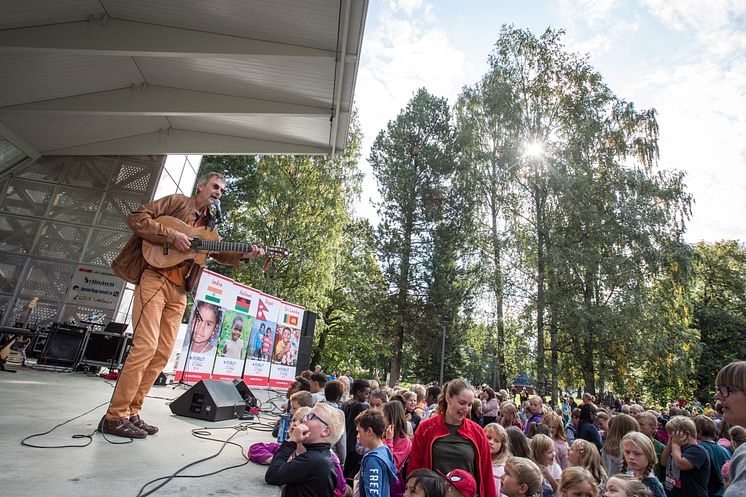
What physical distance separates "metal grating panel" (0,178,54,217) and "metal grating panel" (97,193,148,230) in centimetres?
156

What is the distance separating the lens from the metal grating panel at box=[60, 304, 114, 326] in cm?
1032

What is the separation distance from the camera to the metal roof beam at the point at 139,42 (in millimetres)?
6164

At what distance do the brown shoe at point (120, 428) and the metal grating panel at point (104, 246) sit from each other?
30.5 feet

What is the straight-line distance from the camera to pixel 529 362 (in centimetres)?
1889

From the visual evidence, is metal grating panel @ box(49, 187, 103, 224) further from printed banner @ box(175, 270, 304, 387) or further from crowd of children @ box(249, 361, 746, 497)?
crowd of children @ box(249, 361, 746, 497)

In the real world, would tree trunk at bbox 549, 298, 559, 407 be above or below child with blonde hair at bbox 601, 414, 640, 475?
above

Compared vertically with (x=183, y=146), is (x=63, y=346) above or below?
below

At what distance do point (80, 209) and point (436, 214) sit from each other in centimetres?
1743

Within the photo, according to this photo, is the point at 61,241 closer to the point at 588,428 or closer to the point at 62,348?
the point at 62,348

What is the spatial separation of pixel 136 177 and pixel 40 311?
4.32 metres

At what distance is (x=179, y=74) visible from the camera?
768 centimetres

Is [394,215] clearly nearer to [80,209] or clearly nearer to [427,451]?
[80,209]

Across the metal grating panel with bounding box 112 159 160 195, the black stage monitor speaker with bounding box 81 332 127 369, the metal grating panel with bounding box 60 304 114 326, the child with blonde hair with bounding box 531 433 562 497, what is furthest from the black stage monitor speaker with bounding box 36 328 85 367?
the child with blonde hair with bounding box 531 433 562 497

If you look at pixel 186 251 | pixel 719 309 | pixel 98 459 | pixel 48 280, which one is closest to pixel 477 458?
pixel 98 459
